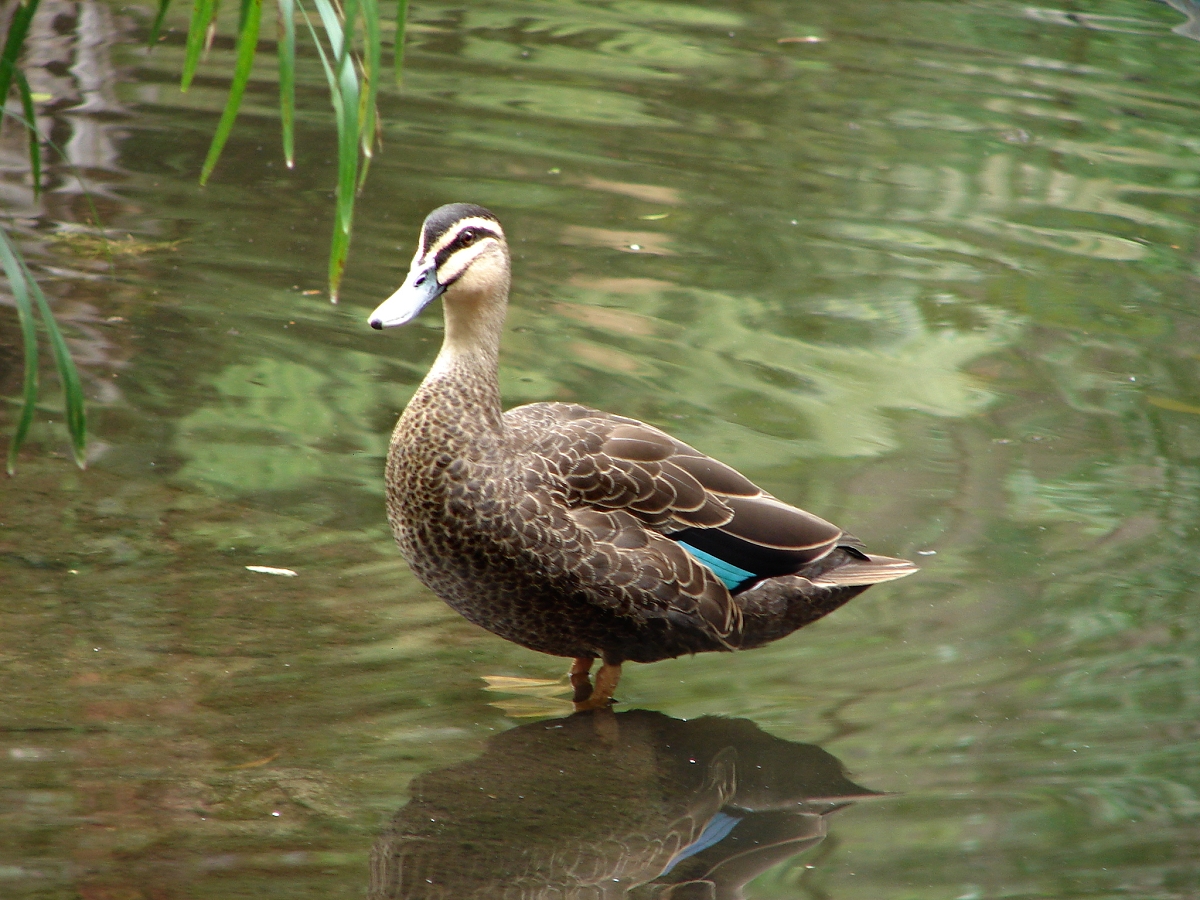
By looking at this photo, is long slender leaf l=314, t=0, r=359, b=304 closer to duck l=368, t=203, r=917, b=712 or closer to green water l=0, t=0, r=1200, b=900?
duck l=368, t=203, r=917, b=712

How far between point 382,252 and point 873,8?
5696mm

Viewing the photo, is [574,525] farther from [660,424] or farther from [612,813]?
[660,424]

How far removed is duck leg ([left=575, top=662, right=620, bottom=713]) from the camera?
4.41 m

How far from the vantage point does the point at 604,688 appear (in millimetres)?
4406

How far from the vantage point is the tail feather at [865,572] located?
4516 mm

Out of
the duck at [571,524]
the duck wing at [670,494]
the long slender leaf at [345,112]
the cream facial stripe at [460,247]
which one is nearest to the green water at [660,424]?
the duck at [571,524]

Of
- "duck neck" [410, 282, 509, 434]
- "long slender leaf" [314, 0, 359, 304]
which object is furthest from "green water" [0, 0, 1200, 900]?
"long slender leaf" [314, 0, 359, 304]

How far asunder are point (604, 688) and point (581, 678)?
17cm

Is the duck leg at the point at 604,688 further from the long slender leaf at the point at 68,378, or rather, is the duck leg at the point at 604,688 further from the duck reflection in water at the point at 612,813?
the long slender leaf at the point at 68,378

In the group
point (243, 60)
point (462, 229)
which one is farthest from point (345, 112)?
point (462, 229)

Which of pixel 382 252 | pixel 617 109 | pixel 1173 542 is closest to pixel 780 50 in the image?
pixel 617 109

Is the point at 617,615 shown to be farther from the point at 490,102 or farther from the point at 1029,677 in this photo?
the point at 490,102

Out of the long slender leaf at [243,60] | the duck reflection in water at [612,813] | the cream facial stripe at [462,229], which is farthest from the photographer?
the cream facial stripe at [462,229]

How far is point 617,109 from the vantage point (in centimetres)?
952
